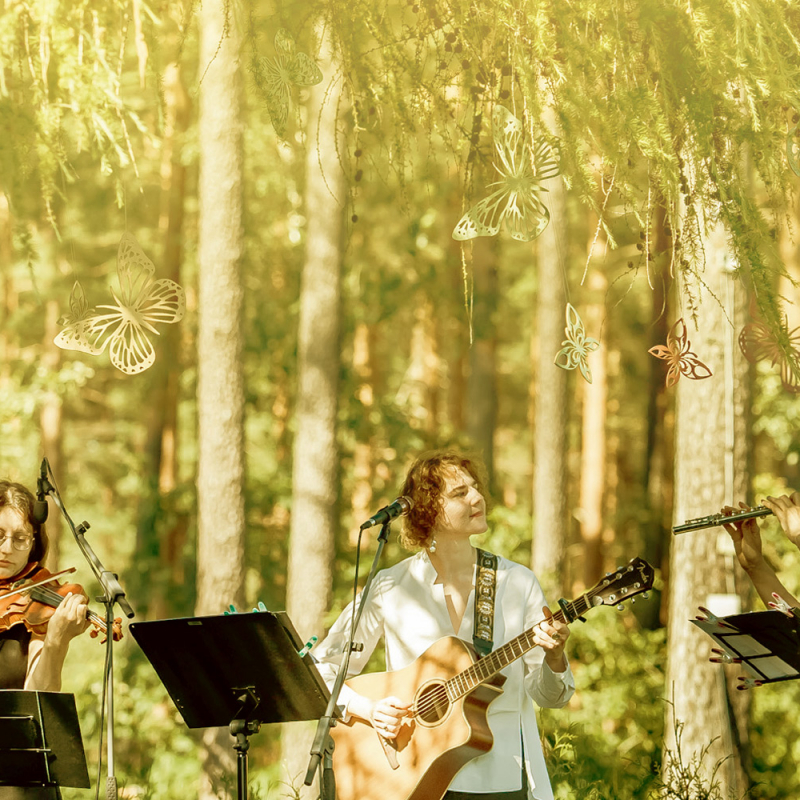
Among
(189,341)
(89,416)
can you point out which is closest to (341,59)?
(189,341)

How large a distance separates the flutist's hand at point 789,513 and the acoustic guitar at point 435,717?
23.3 inches

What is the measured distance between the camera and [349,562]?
7730mm

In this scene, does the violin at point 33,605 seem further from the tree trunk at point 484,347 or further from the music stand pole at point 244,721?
the tree trunk at point 484,347

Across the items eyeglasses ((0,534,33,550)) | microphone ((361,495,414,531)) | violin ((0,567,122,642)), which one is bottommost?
violin ((0,567,122,642))

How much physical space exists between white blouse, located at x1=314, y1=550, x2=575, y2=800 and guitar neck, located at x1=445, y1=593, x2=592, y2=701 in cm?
7

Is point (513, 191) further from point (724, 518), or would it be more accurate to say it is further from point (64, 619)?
point (64, 619)

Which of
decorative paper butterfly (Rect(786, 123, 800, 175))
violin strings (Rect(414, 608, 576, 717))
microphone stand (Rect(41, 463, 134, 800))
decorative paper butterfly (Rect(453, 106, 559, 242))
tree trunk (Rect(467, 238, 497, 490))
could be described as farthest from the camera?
tree trunk (Rect(467, 238, 497, 490))

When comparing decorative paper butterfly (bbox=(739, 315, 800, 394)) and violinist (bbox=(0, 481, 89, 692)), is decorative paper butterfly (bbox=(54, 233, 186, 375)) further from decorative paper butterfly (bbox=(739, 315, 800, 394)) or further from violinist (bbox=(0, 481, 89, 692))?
decorative paper butterfly (bbox=(739, 315, 800, 394))

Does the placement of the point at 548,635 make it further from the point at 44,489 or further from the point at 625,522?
the point at 625,522

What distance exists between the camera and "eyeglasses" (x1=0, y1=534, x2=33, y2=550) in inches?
147

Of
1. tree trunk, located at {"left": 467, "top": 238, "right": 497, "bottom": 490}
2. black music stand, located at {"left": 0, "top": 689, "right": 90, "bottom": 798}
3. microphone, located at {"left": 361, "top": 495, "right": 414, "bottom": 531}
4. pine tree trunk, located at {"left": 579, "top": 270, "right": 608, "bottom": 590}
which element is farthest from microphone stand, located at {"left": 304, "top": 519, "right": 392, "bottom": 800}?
pine tree trunk, located at {"left": 579, "top": 270, "right": 608, "bottom": 590}

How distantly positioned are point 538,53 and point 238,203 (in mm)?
2114

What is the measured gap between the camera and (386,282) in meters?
9.78

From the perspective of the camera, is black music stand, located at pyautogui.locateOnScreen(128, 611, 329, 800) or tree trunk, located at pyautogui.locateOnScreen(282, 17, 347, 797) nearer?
black music stand, located at pyautogui.locateOnScreen(128, 611, 329, 800)
